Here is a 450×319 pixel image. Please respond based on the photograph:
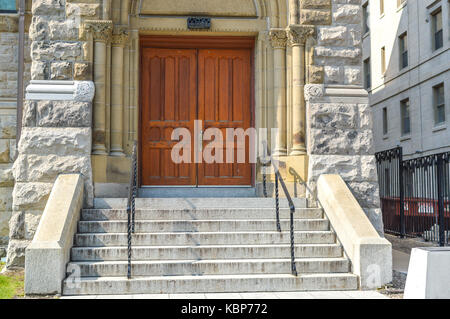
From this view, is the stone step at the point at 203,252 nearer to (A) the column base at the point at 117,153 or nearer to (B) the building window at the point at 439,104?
(A) the column base at the point at 117,153

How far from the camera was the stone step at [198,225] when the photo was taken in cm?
767

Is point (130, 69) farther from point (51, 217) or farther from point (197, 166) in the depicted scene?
point (51, 217)

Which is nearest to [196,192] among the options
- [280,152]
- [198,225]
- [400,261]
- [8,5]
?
[280,152]

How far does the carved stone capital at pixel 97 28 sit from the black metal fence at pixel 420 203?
671cm

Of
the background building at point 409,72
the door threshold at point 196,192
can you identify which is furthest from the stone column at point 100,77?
the background building at point 409,72

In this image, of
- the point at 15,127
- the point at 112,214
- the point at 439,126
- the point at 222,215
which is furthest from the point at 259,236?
the point at 439,126

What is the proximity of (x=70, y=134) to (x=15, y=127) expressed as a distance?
257cm

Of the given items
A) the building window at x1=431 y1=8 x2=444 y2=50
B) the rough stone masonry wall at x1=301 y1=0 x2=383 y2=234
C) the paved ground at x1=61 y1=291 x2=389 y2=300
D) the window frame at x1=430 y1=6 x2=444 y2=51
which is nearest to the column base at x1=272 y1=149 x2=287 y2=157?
the rough stone masonry wall at x1=301 y1=0 x2=383 y2=234

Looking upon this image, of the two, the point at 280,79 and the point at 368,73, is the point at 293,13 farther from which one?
the point at 368,73

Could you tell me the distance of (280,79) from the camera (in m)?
9.27

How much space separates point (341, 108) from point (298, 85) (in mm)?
819

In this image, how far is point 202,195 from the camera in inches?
377

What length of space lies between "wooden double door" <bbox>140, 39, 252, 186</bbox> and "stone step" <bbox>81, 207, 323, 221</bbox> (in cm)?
161

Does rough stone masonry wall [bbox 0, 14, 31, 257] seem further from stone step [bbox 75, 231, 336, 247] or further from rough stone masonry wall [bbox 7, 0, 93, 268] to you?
stone step [bbox 75, 231, 336, 247]
